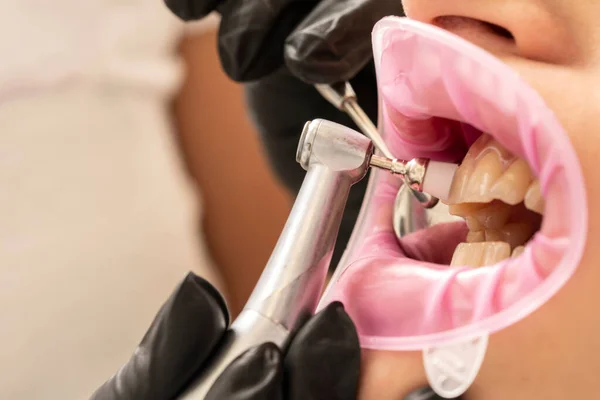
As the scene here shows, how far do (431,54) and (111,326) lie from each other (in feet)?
3.47

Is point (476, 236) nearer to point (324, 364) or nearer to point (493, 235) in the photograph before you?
point (493, 235)

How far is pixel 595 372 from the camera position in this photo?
34 cm

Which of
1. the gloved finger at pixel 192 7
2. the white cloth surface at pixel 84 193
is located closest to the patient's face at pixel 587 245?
the gloved finger at pixel 192 7

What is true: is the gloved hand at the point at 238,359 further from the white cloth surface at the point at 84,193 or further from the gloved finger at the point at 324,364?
the white cloth surface at the point at 84,193

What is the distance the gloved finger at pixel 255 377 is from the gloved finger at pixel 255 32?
371 mm

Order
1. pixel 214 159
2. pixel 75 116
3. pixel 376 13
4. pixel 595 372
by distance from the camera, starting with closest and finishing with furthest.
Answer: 1. pixel 595 372
2. pixel 376 13
3. pixel 75 116
4. pixel 214 159

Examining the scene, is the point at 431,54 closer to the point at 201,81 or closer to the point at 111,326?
the point at 111,326

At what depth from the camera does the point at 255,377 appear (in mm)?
386

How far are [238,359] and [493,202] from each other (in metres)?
0.19

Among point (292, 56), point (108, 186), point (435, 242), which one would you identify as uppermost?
point (292, 56)

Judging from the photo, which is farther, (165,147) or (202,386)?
(165,147)

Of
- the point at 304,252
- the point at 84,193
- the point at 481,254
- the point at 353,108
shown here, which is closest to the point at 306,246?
the point at 304,252

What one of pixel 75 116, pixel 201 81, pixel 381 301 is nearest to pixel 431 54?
pixel 381 301

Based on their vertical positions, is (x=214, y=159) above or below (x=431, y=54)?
below
